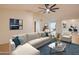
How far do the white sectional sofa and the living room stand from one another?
4 centimetres

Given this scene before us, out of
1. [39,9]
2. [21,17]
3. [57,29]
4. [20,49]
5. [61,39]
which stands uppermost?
[39,9]

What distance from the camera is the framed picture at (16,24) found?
1.92 metres

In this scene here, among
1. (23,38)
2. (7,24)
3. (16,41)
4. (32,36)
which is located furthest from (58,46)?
(7,24)

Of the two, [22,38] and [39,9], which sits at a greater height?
[39,9]

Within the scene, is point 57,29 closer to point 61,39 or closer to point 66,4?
point 61,39

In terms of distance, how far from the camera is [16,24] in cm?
197

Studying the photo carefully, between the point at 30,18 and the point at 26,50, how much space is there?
0.58 m

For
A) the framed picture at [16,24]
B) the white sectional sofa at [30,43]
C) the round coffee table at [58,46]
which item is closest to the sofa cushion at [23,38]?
the white sectional sofa at [30,43]

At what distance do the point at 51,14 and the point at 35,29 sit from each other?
397 mm

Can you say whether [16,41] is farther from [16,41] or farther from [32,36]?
[32,36]

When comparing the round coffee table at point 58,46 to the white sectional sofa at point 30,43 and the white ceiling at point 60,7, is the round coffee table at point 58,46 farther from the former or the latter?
the white ceiling at point 60,7
